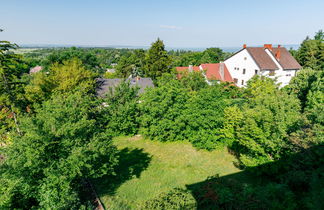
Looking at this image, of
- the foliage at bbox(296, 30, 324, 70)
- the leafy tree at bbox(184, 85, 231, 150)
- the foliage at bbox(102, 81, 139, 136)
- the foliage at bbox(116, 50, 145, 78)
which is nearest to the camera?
the leafy tree at bbox(184, 85, 231, 150)

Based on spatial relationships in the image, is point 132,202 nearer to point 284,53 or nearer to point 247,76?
point 247,76

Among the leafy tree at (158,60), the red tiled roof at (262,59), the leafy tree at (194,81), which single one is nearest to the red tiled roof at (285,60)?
the red tiled roof at (262,59)

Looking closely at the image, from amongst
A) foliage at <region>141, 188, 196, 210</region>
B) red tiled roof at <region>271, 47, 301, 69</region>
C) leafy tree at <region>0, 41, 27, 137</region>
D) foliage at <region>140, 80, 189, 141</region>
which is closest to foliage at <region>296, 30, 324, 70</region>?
red tiled roof at <region>271, 47, 301, 69</region>

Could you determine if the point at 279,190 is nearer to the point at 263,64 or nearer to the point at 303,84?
the point at 303,84

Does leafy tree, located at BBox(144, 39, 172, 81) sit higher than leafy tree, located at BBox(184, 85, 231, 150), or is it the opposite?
leafy tree, located at BBox(144, 39, 172, 81)

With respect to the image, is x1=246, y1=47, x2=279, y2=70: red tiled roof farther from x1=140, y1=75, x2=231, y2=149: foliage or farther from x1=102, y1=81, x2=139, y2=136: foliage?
x1=102, y1=81, x2=139, y2=136: foliage

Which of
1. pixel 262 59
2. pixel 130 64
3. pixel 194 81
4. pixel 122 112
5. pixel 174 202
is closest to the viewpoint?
pixel 174 202

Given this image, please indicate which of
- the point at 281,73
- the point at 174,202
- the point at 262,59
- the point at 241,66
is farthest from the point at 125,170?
the point at 281,73
